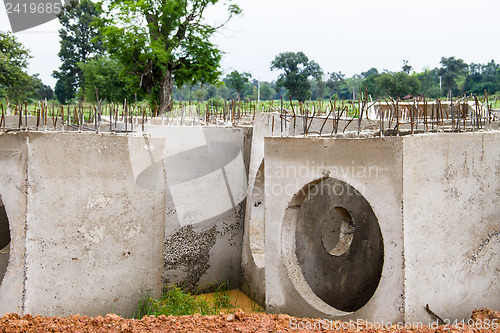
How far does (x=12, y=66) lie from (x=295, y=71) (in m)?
25.0

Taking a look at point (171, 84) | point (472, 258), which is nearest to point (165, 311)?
point (472, 258)

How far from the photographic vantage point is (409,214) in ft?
15.5

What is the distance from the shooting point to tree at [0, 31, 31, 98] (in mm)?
23297

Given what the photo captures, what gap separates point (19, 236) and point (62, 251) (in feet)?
1.66

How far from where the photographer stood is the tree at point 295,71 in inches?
1597

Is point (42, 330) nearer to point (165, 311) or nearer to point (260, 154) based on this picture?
point (165, 311)

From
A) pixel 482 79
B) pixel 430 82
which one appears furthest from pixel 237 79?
pixel 482 79

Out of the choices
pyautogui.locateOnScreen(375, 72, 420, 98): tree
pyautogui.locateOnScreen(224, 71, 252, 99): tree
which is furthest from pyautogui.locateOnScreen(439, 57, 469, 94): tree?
pyautogui.locateOnScreen(224, 71, 252, 99): tree

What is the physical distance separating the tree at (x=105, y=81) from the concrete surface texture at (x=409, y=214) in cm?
2346

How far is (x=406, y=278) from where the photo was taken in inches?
184

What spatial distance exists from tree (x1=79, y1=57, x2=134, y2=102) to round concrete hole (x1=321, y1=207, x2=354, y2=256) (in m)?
21.3

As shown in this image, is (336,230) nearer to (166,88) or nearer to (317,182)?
(317,182)

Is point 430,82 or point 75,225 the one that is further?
point 430,82

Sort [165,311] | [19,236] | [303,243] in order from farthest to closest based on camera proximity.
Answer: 1. [303,243]
2. [165,311]
3. [19,236]
